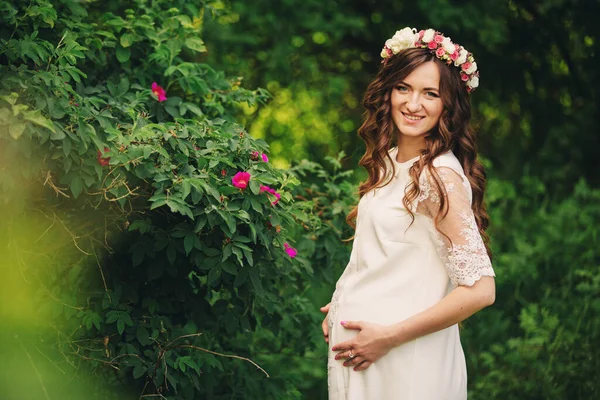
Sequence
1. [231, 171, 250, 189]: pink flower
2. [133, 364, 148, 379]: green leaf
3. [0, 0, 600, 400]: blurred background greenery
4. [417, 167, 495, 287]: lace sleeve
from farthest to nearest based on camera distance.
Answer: [0, 0, 600, 400]: blurred background greenery → [133, 364, 148, 379]: green leaf → [231, 171, 250, 189]: pink flower → [417, 167, 495, 287]: lace sleeve

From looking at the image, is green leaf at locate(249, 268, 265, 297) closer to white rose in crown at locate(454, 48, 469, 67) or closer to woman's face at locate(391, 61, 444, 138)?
woman's face at locate(391, 61, 444, 138)

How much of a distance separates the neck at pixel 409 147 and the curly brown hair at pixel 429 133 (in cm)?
4

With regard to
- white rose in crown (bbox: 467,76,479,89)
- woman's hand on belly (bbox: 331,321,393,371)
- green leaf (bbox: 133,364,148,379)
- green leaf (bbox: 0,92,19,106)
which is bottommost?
green leaf (bbox: 133,364,148,379)

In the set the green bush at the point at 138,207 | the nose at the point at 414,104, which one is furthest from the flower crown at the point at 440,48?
the green bush at the point at 138,207

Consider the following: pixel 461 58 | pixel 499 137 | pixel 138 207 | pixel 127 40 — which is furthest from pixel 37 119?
pixel 499 137

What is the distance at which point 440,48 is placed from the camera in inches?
95.4

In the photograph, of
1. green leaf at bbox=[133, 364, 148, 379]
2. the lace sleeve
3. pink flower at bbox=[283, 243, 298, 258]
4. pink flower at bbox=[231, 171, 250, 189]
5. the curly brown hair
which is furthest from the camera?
pink flower at bbox=[283, 243, 298, 258]

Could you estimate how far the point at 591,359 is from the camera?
4.27 m

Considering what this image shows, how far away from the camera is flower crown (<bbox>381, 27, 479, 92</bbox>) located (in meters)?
2.42

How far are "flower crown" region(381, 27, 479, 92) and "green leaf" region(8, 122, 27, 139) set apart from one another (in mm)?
1155

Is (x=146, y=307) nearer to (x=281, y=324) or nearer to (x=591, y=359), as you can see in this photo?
(x=281, y=324)

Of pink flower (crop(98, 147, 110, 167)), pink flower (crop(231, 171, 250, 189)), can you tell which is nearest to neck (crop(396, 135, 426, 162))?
pink flower (crop(231, 171, 250, 189))

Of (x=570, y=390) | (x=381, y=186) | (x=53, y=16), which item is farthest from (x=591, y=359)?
(x=53, y=16)

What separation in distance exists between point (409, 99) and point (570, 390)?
2.54 meters
